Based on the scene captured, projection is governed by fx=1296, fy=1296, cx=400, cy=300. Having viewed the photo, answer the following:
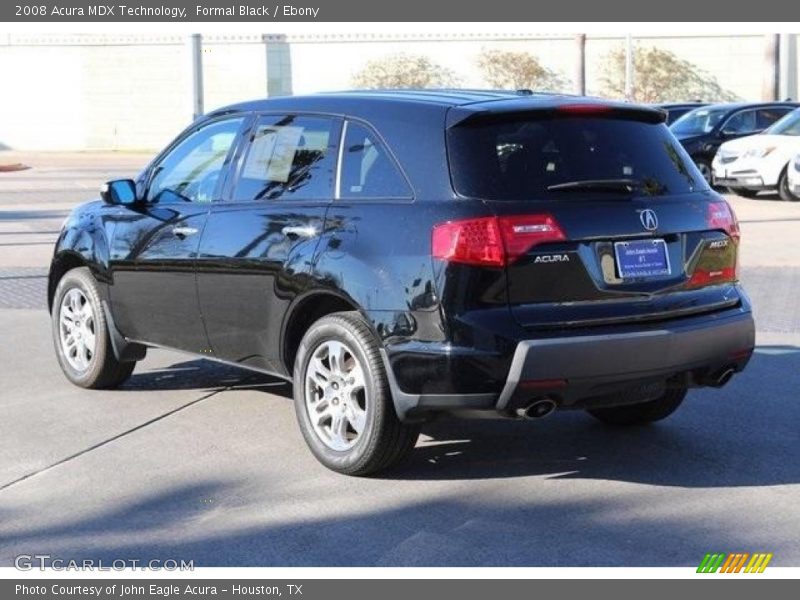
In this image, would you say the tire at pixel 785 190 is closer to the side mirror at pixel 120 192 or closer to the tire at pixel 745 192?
the tire at pixel 745 192

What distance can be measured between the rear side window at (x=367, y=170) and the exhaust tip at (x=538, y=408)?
1091 millimetres

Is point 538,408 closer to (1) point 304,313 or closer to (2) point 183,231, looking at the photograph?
(1) point 304,313

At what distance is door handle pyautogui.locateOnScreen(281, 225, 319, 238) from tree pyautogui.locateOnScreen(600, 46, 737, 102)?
43641 mm

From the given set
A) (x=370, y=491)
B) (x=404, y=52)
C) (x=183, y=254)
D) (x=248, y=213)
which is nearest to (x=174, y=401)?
(x=183, y=254)

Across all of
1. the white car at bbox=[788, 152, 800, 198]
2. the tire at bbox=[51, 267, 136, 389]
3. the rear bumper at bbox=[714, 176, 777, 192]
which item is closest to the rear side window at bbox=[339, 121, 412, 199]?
the tire at bbox=[51, 267, 136, 389]

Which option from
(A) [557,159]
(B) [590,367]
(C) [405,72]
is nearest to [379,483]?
(B) [590,367]

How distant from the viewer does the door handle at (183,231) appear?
23.2ft

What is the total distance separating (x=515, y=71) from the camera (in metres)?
48.2

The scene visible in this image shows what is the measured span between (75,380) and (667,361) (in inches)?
156

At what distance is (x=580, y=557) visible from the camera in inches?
200

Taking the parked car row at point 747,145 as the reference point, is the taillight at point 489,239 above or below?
above

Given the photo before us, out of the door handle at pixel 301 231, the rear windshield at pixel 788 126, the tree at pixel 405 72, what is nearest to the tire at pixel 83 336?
the door handle at pixel 301 231

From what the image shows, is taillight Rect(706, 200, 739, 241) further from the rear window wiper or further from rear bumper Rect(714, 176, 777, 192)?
rear bumper Rect(714, 176, 777, 192)

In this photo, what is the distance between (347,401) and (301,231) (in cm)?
86
